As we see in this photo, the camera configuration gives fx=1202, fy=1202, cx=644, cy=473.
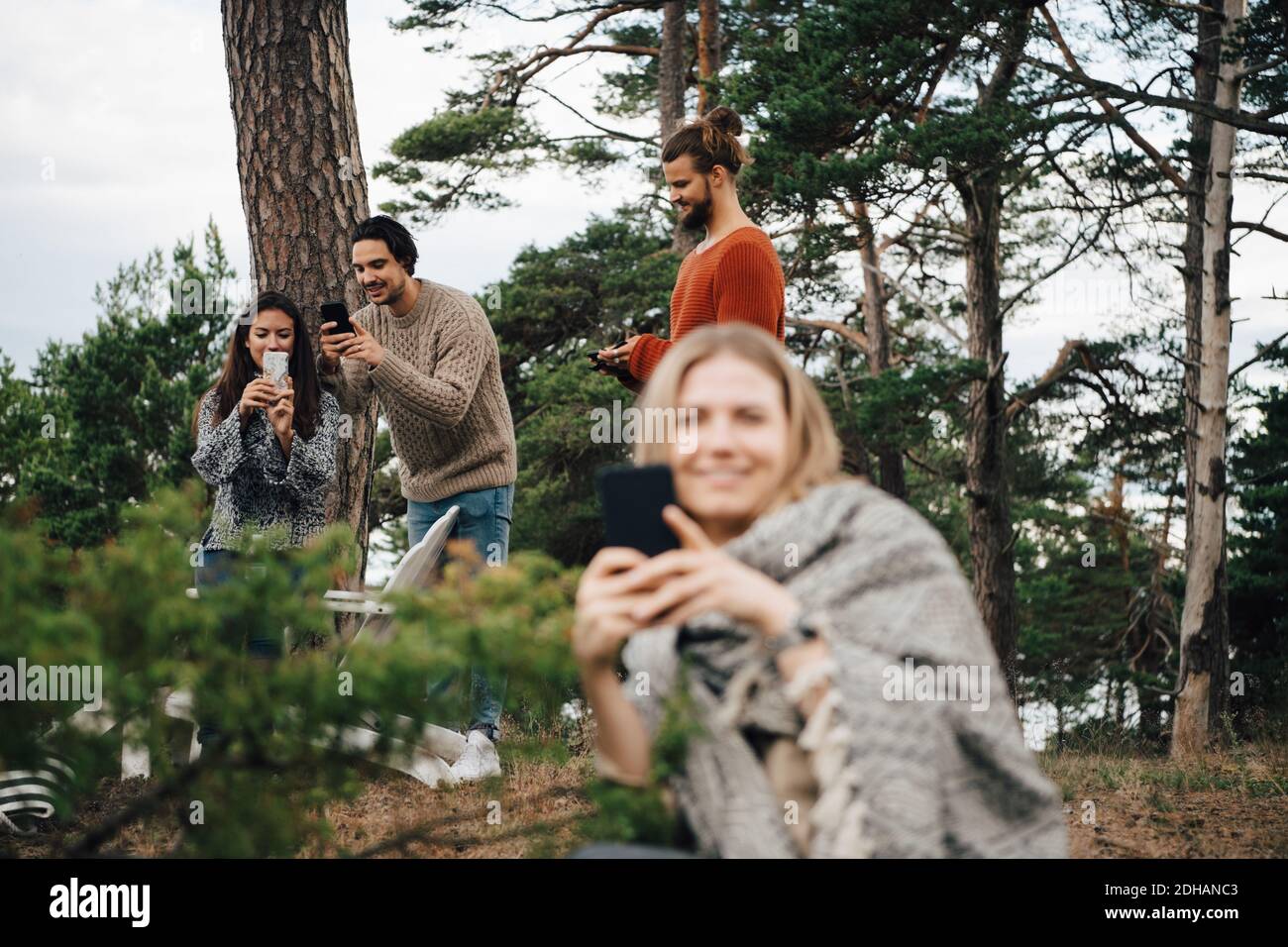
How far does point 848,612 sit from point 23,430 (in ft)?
83.4

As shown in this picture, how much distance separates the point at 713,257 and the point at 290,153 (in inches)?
109

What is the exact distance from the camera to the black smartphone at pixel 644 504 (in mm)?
1791

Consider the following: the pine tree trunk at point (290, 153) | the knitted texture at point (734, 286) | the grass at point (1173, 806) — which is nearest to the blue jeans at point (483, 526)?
the pine tree trunk at point (290, 153)

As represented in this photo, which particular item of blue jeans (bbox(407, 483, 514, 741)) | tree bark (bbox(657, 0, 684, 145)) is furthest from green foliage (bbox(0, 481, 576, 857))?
tree bark (bbox(657, 0, 684, 145))

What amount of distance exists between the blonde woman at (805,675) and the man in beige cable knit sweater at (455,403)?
3205mm

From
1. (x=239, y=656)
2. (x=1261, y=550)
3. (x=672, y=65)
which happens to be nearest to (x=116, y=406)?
(x=672, y=65)

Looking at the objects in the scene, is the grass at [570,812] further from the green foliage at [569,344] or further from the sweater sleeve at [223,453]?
the green foliage at [569,344]

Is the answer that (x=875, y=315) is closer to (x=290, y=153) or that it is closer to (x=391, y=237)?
(x=290, y=153)

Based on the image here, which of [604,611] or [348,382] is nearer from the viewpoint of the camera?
[604,611]

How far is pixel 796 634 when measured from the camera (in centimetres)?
169

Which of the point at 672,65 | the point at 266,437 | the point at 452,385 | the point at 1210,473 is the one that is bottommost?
the point at 266,437
